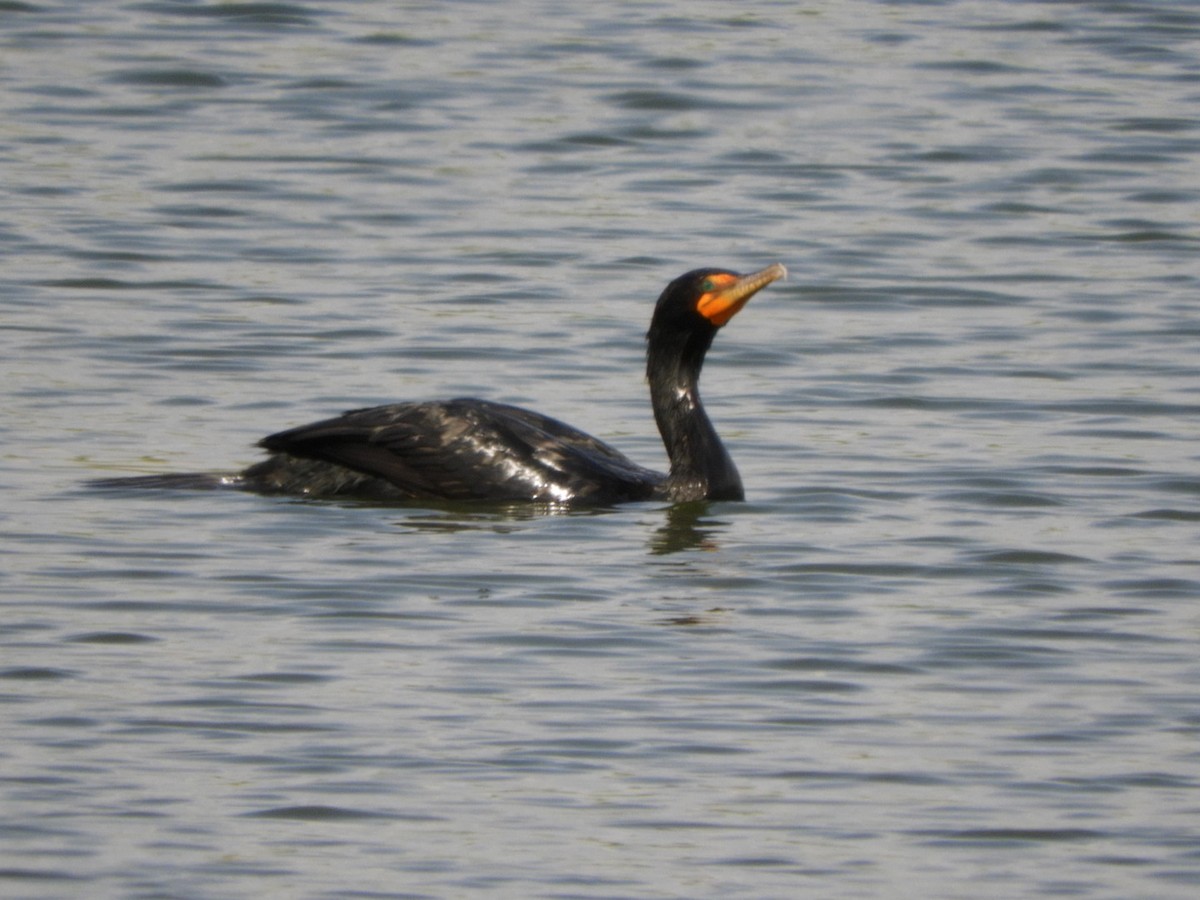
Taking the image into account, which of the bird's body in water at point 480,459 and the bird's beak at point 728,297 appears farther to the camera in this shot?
the bird's beak at point 728,297

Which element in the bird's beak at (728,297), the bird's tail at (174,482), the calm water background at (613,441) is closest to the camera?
the calm water background at (613,441)

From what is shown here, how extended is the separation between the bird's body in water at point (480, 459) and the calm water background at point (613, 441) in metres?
0.16

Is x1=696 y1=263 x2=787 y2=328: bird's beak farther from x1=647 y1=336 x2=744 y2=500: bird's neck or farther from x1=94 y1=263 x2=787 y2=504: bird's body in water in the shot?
x1=647 y1=336 x2=744 y2=500: bird's neck

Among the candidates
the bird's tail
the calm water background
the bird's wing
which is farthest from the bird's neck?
the bird's tail

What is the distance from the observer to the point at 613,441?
11.7m

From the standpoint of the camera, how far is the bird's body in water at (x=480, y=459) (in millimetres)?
10180

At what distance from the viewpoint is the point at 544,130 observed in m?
18.4

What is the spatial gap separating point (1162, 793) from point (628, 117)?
1268cm

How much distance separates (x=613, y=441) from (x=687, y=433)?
115 cm

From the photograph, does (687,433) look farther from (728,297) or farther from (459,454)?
(459,454)

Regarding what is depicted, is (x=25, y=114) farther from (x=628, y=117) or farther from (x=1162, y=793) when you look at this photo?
(x=1162, y=793)

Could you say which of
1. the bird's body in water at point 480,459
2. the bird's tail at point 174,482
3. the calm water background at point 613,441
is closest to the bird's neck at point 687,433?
the bird's body in water at point 480,459

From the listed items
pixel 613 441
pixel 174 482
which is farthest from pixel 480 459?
pixel 613 441

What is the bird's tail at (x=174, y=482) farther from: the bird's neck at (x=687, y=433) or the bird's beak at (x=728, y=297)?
the bird's beak at (x=728, y=297)
